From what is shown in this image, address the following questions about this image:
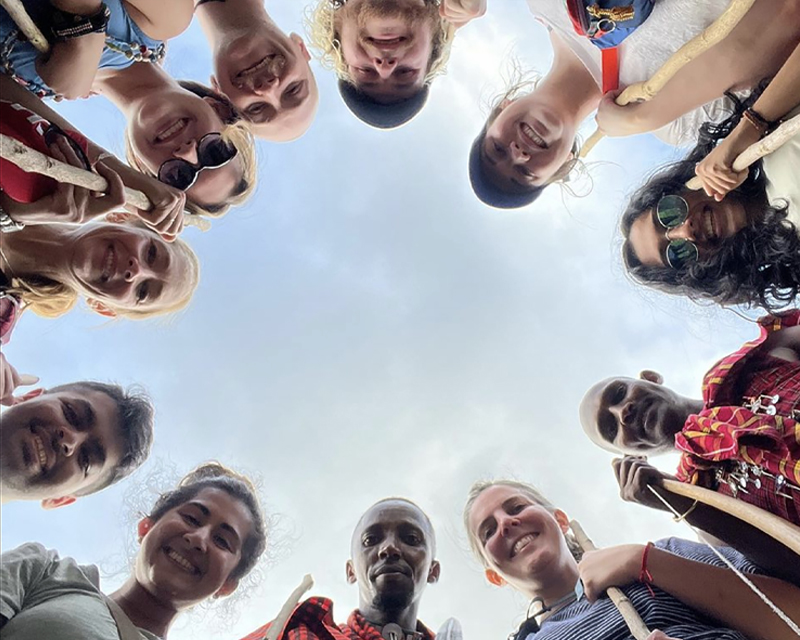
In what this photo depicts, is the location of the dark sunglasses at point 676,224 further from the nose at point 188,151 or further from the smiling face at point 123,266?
the smiling face at point 123,266

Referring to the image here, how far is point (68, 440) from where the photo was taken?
8.48ft

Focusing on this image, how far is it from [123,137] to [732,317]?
3.27 meters

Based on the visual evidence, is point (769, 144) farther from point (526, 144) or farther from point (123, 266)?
point (123, 266)

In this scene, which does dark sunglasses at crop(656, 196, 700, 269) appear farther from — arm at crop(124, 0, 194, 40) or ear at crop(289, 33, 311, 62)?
arm at crop(124, 0, 194, 40)

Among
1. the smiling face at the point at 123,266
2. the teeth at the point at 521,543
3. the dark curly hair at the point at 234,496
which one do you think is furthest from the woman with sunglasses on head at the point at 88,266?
the teeth at the point at 521,543

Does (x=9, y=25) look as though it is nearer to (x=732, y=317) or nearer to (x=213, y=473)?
(x=213, y=473)

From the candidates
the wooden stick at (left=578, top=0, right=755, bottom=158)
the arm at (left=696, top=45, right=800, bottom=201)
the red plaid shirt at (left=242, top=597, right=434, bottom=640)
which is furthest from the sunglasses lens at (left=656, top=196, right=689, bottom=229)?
the red plaid shirt at (left=242, top=597, right=434, bottom=640)

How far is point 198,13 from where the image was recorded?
3.15m

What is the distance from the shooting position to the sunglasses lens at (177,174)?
2.85 meters

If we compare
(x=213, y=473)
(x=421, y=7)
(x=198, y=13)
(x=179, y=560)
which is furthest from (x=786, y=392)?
(x=198, y=13)

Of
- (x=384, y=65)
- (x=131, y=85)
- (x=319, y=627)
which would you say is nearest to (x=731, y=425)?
(x=319, y=627)

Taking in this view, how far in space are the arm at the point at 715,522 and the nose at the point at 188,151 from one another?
2393mm

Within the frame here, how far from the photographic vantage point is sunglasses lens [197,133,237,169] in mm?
2982

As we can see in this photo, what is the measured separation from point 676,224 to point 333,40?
77.3 inches
